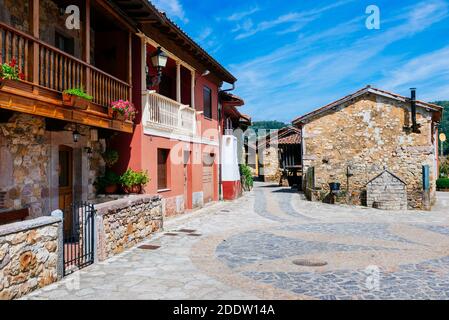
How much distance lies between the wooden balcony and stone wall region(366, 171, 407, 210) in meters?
11.8

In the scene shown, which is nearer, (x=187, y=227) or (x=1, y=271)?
(x=1, y=271)

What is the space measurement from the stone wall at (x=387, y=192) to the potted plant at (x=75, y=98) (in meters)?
13.3

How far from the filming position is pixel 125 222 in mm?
8195

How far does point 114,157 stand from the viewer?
10.6 m

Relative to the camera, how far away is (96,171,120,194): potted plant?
33.6 feet

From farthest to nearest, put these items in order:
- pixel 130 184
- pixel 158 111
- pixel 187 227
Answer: pixel 158 111 < pixel 187 227 < pixel 130 184

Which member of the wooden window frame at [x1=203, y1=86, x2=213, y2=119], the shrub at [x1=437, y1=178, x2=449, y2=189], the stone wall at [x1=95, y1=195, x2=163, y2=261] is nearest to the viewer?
the stone wall at [x1=95, y1=195, x2=163, y2=261]

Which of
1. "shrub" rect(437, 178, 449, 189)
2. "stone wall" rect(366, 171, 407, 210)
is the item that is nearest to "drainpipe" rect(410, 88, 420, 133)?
"stone wall" rect(366, 171, 407, 210)

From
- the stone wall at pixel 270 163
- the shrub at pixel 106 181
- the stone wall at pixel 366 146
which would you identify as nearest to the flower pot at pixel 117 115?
the shrub at pixel 106 181

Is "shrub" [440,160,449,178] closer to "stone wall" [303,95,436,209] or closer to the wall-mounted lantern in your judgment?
"stone wall" [303,95,436,209]

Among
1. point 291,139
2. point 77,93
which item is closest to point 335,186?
point 77,93
